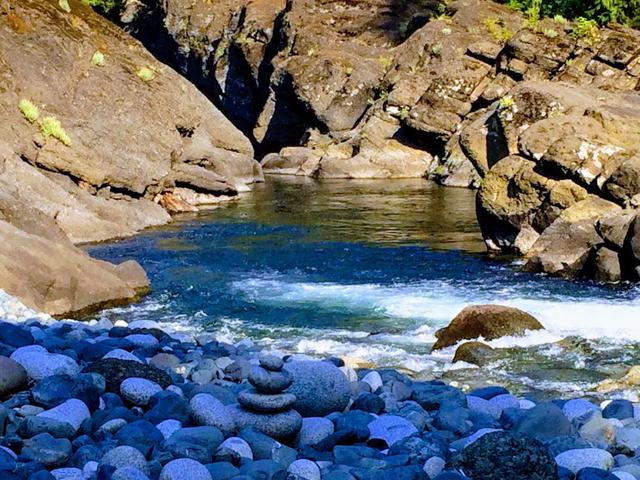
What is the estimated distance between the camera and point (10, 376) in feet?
20.4

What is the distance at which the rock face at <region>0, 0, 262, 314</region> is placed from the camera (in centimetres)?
2128

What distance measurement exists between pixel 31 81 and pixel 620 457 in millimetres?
23928

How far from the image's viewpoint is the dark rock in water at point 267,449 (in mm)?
5340

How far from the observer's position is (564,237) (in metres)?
17.7

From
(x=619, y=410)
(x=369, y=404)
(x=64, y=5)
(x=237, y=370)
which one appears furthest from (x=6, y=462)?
(x=64, y=5)

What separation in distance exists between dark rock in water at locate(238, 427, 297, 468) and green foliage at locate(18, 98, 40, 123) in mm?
20784

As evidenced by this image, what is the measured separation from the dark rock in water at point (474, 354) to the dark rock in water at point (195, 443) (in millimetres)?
5518

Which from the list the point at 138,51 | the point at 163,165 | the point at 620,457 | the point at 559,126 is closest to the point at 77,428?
the point at 620,457

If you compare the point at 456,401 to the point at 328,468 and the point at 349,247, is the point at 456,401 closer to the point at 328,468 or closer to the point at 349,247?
the point at 328,468

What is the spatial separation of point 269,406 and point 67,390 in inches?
58.6

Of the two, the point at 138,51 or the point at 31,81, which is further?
the point at 138,51

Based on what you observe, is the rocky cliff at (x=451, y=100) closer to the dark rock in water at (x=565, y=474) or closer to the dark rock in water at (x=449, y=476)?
the dark rock in water at (x=565, y=474)

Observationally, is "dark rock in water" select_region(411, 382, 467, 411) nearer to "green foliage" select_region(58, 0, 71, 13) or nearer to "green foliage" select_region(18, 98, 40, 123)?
"green foliage" select_region(18, 98, 40, 123)

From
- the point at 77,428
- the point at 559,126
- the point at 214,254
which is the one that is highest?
the point at 559,126
